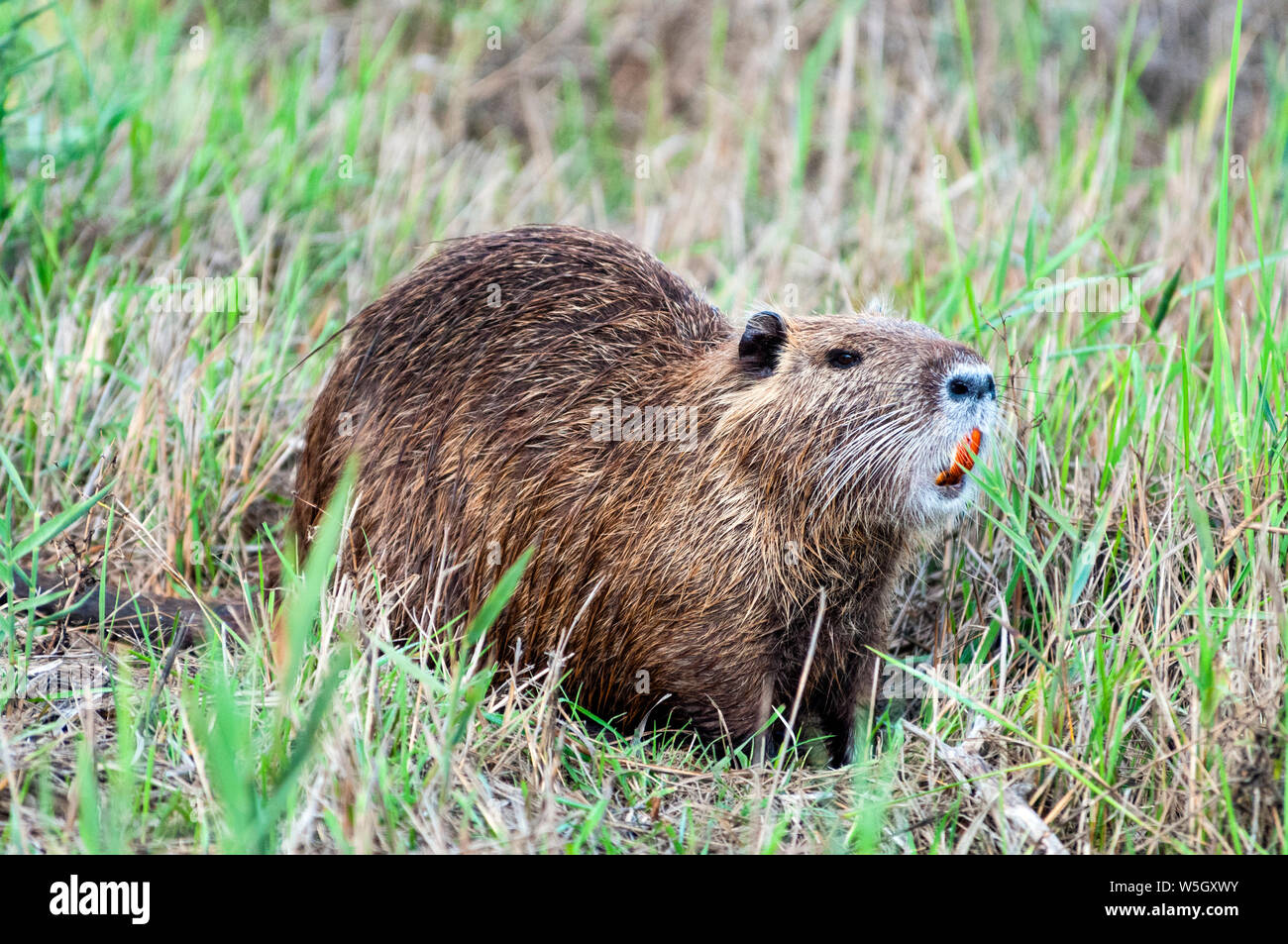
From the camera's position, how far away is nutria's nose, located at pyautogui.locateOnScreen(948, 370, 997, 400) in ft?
8.29

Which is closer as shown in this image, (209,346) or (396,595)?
(396,595)

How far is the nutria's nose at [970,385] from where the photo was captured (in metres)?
2.53

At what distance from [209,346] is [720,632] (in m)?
1.79

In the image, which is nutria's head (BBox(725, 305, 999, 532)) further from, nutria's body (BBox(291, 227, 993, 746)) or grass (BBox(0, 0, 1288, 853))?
grass (BBox(0, 0, 1288, 853))

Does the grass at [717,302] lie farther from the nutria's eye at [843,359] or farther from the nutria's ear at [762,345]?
the nutria's ear at [762,345]

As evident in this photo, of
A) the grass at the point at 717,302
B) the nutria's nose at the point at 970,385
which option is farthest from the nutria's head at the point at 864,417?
the grass at the point at 717,302

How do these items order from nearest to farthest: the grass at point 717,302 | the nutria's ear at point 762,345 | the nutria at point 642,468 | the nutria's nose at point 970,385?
the grass at point 717,302 → the nutria's nose at point 970,385 → the nutria at point 642,468 → the nutria's ear at point 762,345

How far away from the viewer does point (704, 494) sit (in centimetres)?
278

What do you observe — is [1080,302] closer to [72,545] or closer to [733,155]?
[733,155]

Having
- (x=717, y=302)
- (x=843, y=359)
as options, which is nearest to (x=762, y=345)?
(x=843, y=359)

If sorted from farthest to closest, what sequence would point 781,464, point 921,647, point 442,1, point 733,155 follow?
1. point 442,1
2. point 733,155
3. point 921,647
4. point 781,464

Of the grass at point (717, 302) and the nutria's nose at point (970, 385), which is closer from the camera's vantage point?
the grass at point (717, 302)
